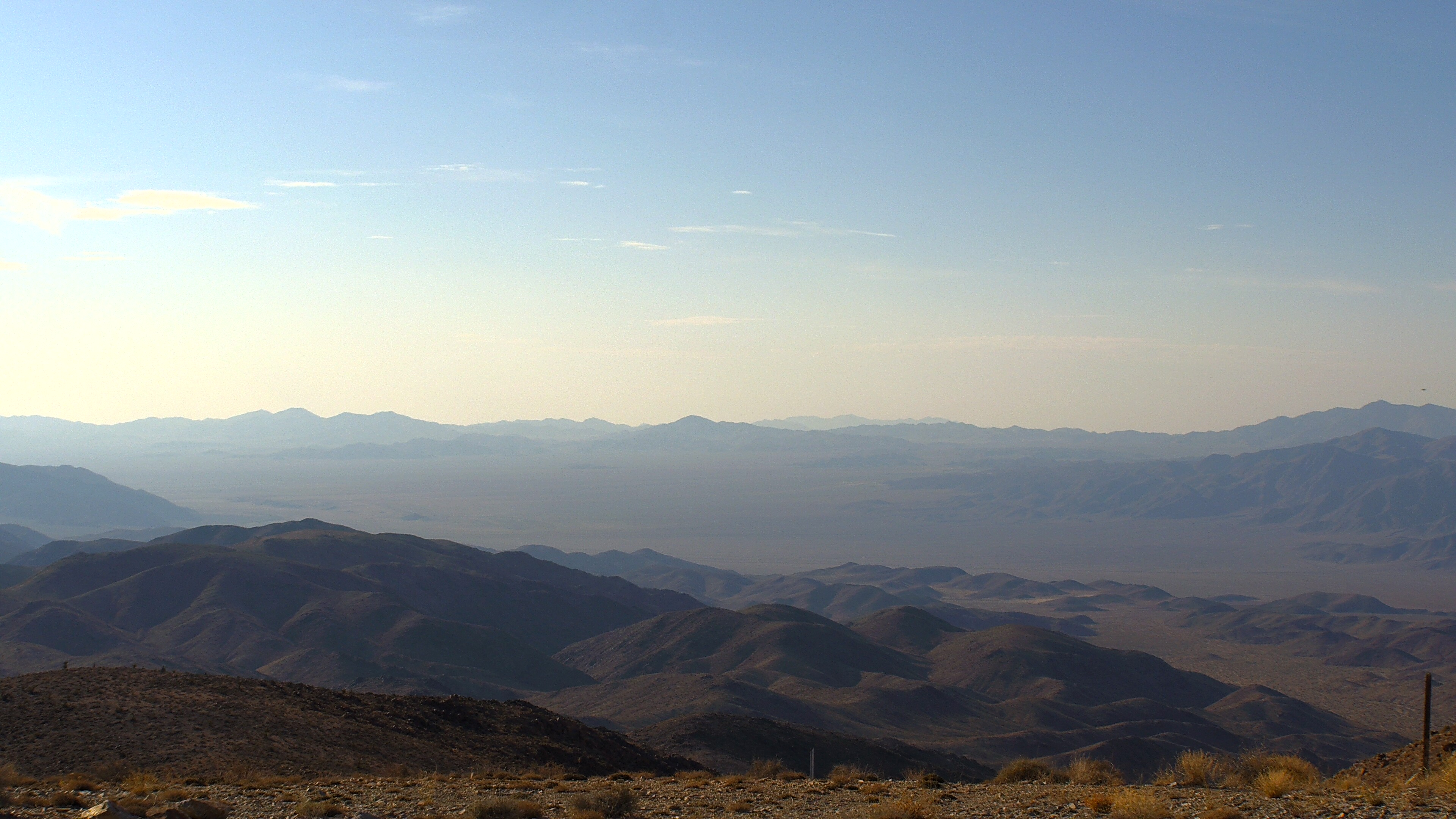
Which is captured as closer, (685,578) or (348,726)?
(348,726)

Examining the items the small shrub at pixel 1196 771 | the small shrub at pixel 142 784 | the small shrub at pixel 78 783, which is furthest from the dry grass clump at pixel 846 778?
the small shrub at pixel 78 783

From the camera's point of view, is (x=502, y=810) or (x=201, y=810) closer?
(x=201, y=810)

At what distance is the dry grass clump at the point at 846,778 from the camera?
17.2m

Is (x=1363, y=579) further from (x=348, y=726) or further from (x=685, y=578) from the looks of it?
(x=348, y=726)

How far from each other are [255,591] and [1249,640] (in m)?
Answer: 110

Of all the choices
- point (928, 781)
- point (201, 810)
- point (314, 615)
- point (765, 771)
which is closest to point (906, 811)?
point (928, 781)

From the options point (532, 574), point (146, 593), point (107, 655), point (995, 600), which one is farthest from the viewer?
point (995, 600)

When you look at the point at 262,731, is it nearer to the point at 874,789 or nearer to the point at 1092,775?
the point at 874,789

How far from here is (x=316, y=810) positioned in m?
14.1

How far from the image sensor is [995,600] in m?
153

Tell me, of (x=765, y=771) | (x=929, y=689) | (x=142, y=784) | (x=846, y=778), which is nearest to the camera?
(x=142, y=784)

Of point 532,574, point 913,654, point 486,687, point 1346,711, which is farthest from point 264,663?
point 1346,711

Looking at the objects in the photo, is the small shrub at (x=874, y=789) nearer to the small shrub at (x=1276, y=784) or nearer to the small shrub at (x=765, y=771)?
the small shrub at (x=765, y=771)

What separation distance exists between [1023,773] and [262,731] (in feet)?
54.0
